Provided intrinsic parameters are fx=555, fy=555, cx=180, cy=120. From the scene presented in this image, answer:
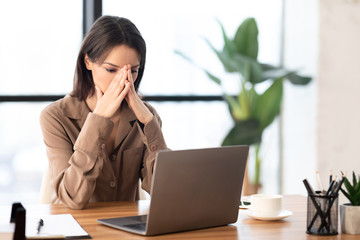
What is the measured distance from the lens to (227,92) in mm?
3748

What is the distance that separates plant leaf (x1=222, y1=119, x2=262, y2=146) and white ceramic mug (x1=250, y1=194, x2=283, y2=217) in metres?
1.88

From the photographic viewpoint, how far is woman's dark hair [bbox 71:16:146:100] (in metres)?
2.03

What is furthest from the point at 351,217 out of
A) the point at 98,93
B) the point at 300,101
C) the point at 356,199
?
the point at 300,101

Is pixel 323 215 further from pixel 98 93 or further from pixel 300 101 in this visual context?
pixel 300 101

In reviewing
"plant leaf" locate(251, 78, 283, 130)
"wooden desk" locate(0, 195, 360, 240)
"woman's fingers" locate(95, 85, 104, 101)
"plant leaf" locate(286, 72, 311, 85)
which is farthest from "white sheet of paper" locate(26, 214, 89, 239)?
A: "plant leaf" locate(286, 72, 311, 85)

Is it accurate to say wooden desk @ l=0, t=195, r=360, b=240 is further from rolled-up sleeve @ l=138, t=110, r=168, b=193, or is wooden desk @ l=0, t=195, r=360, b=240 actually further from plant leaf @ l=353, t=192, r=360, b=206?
rolled-up sleeve @ l=138, t=110, r=168, b=193

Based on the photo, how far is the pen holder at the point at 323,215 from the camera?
1400 mm

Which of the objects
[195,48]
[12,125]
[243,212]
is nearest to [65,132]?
[243,212]

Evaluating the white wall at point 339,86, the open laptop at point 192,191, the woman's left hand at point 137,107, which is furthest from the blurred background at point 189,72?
the open laptop at point 192,191

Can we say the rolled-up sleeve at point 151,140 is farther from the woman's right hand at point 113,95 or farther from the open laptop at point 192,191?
→ the open laptop at point 192,191

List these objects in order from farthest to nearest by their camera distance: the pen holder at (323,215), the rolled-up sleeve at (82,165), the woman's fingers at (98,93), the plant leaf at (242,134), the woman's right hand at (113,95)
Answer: the plant leaf at (242,134) → the woman's fingers at (98,93) → the woman's right hand at (113,95) → the rolled-up sleeve at (82,165) → the pen holder at (323,215)

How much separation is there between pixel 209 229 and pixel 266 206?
0.66 ft

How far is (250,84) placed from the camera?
3.57 metres

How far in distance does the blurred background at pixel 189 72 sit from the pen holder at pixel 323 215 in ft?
7.14
